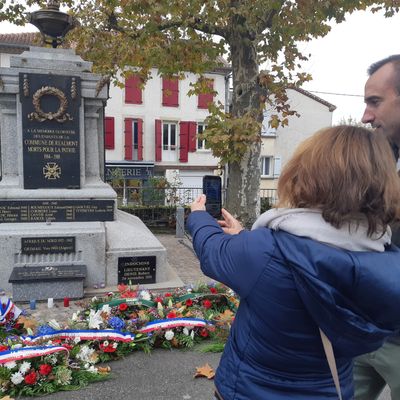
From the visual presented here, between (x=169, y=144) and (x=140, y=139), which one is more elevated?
(x=140, y=139)

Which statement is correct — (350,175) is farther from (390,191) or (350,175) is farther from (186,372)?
(186,372)

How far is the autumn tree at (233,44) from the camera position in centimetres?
771

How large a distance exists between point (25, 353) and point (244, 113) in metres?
6.46

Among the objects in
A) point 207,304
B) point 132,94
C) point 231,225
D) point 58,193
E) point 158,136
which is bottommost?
point 207,304

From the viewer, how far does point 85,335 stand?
11.7ft

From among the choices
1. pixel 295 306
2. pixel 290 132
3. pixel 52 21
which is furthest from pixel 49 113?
pixel 290 132

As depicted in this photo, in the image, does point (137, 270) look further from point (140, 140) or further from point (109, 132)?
point (140, 140)

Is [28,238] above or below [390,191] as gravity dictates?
below

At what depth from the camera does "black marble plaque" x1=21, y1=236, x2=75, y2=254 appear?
5.25 metres

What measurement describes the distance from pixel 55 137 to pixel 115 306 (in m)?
2.81

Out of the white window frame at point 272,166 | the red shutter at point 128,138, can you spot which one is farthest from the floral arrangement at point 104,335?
the white window frame at point 272,166

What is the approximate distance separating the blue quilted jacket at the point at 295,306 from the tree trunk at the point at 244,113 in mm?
6717

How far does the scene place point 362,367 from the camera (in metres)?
2.20

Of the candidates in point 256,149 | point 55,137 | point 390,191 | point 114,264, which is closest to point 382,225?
point 390,191
